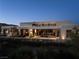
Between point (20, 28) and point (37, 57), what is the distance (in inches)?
1214

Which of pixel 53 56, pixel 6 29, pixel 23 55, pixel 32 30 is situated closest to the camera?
pixel 23 55

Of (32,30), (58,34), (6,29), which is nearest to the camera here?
(58,34)

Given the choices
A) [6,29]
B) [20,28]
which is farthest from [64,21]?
[6,29]

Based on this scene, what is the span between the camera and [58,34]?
118 feet

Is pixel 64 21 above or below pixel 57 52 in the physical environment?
above

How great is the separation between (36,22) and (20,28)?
17.8ft

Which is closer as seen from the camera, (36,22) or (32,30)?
(32,30)

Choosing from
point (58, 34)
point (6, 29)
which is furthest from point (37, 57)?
point (6, 29)

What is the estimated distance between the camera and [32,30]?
39.0 m

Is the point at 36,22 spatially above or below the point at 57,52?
above

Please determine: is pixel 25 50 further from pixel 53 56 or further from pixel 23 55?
pixel 53 56

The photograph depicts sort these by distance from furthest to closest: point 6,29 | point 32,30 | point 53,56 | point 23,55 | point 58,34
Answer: point 6,29
point 32,30
point 58,34
point 53,56
point 23,55

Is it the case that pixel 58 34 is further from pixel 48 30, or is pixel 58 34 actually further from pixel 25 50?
pixel 25 50

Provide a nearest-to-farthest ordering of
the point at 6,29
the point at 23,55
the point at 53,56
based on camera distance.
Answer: the point at 23,55
the point at 53,56
the point at 6,29
